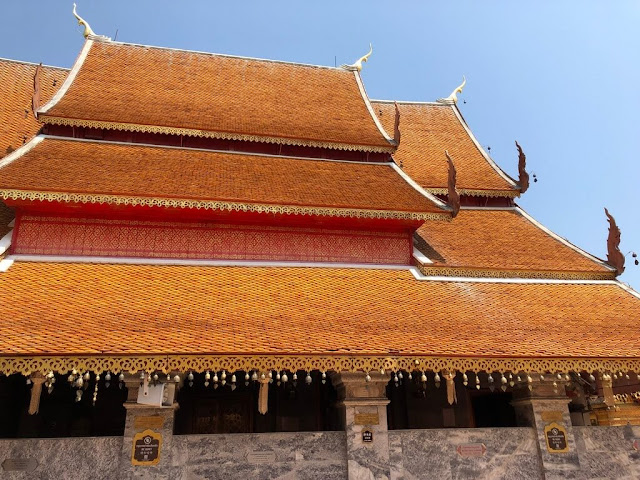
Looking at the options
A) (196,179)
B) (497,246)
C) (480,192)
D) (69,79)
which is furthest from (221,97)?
(497,246)

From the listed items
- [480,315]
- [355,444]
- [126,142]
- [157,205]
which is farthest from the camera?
[126,142]

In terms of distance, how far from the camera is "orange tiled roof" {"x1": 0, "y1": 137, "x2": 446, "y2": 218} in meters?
7.60

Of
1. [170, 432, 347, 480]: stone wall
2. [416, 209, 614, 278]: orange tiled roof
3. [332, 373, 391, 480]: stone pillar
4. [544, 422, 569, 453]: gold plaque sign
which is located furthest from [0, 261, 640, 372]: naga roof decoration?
[170, 432, 347, 480]: stone wall

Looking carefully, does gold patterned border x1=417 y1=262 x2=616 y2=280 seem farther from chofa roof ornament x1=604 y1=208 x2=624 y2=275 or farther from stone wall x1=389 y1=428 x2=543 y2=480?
stone wall x1=389 y1=428 x2=543 y2=480

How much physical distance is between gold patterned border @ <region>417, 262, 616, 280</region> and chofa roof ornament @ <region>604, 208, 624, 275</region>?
0.79 feet

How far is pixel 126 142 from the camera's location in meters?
9.88

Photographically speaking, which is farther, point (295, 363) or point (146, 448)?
point (146, 448)

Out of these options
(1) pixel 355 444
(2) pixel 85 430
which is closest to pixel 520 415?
(1) pixel 355 444

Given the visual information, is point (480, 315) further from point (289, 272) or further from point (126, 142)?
point (126, 142)

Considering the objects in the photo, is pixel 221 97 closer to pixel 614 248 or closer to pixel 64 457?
pixel 64 457

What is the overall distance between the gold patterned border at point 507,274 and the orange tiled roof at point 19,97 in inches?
332

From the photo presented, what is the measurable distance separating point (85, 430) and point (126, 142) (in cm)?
541

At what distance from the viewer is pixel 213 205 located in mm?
7805

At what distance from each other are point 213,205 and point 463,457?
513 centimetres
